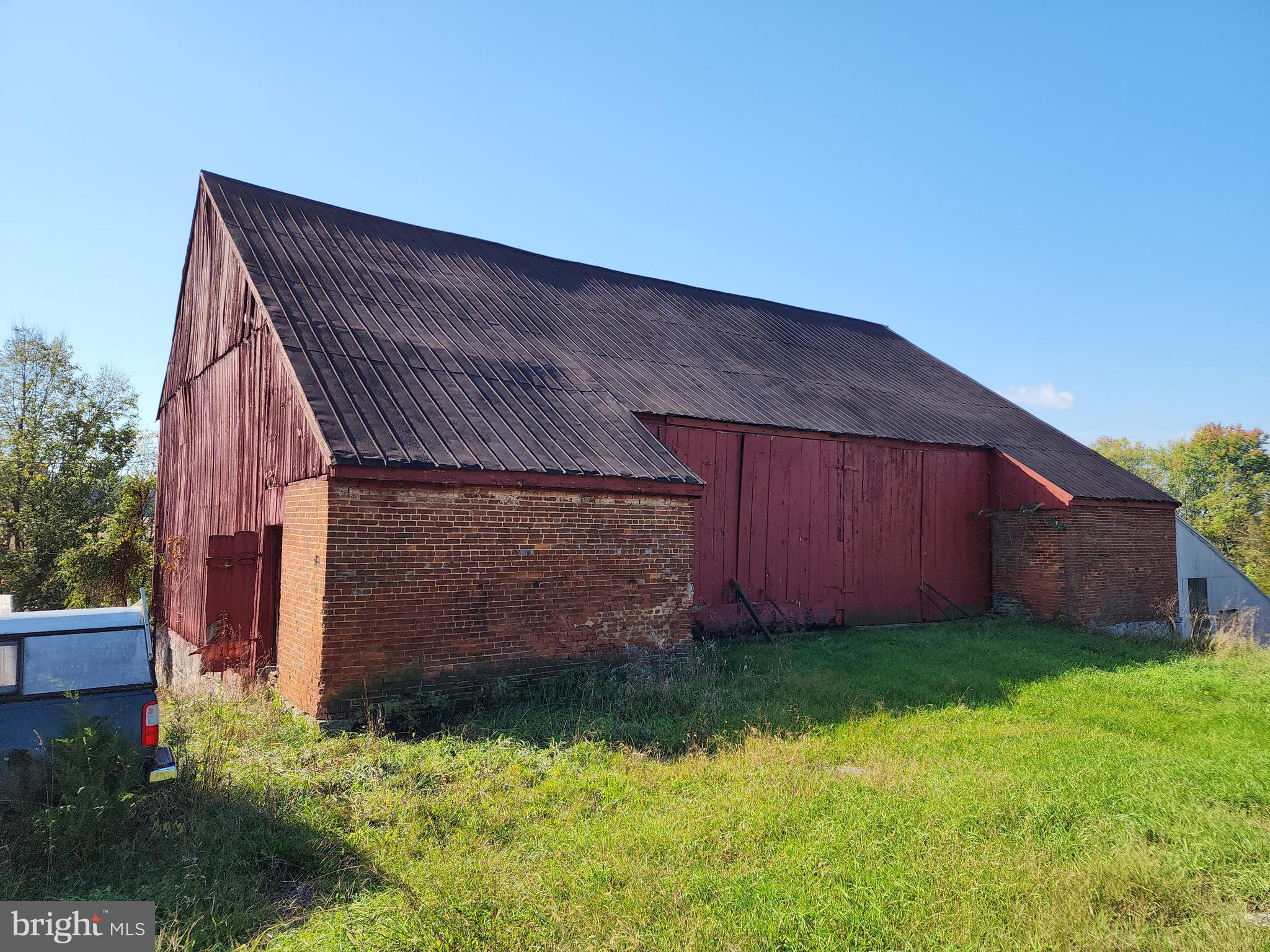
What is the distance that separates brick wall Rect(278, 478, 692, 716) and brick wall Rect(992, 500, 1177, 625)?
9.11m

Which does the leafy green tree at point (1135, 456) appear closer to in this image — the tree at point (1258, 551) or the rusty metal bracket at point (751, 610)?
the tree at point (1258, 551)

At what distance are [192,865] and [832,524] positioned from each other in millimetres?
11059

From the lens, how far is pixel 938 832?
486 cm

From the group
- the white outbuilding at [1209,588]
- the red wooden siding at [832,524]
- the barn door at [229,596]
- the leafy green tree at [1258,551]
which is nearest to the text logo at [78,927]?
the barn door at [229,596]

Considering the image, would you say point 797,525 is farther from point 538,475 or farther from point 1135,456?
point 1135,456

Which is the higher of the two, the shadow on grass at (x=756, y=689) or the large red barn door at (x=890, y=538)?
the large red barn door at (x=890, y=538)

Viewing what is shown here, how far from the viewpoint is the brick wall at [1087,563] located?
1464 cm

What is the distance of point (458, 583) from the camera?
7.89 m

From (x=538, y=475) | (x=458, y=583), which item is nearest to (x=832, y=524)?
(x=538, y=475)

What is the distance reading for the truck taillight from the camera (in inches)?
192

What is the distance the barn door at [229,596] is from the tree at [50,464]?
20.3 metres

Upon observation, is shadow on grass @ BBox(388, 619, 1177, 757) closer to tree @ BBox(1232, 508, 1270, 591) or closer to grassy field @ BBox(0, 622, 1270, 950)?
grassy field @ BBox(0, 622, 1270, 950)

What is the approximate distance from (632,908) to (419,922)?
1084 mm

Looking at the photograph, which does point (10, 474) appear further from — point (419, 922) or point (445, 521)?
point (419, 922)
